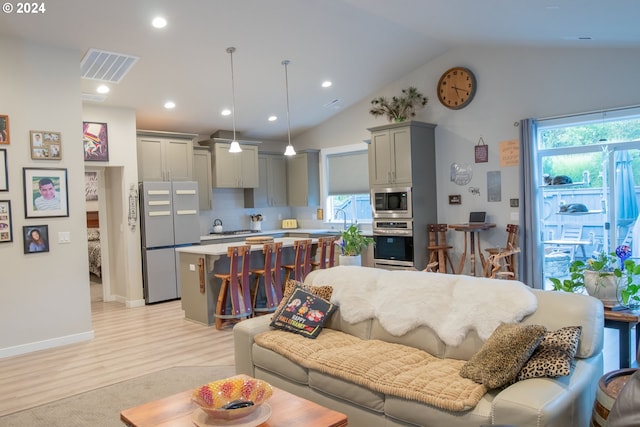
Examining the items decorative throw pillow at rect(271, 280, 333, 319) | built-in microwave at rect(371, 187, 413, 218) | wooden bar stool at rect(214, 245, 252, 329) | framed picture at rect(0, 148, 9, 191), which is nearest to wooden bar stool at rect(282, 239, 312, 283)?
wooden bar stool at rect(214, 245, 252, 329)

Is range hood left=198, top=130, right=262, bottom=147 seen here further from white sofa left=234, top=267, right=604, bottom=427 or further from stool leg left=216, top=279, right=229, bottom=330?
white sofa left=234, top=267, right=604, bottom=427

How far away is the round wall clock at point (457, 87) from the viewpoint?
6531 millimetres

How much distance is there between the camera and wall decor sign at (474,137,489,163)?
646 cm

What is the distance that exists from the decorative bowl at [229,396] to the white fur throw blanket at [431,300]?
1177 millimetres

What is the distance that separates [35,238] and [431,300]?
4.04m

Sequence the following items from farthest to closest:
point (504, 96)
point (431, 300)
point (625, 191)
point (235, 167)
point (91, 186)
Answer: point (91, 186) → point (235, 167) → point (504, 96) → point (625, 191) → point (431, 300)

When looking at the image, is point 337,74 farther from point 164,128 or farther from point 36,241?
point 36,241

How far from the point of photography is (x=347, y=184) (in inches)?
330

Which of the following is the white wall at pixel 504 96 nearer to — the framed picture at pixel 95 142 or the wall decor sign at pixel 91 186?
the framed picture at pixel 95 142

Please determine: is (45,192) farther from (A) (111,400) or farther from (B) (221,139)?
(B) (221,139)

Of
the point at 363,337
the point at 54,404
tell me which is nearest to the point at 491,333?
the point at 363,337

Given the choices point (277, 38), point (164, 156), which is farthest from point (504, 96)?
point (164, 156)

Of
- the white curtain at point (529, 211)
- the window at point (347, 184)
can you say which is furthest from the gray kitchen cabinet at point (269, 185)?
the white curtain at point (529, 211)

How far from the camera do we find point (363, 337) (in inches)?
130
